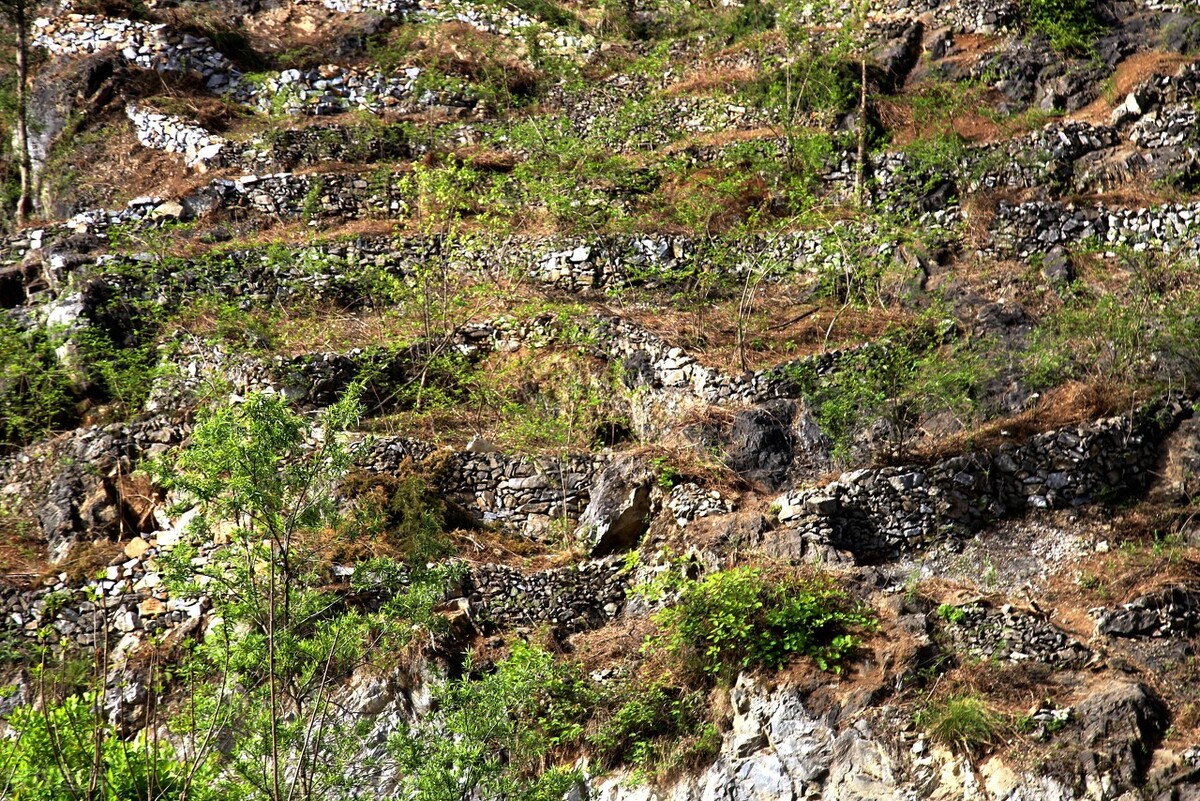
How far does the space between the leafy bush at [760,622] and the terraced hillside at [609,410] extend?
0.16 ft

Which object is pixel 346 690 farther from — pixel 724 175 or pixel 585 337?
pixel 724 175

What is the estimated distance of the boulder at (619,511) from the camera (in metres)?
12.8

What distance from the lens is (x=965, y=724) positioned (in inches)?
370

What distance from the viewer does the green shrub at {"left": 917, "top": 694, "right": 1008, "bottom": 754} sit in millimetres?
9344

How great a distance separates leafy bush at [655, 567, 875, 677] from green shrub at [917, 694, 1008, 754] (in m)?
1.15

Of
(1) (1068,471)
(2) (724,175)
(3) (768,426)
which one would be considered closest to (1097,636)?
(1) (1068,471)

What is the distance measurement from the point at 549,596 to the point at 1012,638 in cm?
505

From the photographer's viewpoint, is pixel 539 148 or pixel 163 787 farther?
pixel 539 148

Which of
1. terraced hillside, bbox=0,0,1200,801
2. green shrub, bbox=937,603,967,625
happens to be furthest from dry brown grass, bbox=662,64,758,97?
green shrub, bbox=937,603,967,625

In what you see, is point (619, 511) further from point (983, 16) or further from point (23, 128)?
point (23, 128)

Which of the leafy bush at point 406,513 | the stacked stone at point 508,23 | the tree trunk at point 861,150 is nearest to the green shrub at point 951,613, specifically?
the leafy bush at point 406,513

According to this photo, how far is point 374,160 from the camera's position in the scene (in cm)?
2027

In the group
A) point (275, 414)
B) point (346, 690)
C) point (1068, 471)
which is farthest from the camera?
point (1068, 471)

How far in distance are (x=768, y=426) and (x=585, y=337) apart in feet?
10.8
